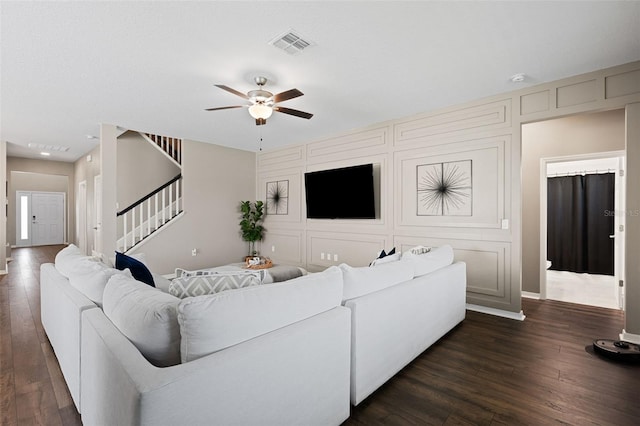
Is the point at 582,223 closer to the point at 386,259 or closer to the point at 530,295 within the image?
the point at 530,295

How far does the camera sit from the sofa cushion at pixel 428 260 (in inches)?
103

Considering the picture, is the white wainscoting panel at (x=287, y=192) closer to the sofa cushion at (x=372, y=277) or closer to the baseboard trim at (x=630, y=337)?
the sofa cushion at (x=372, y=277)

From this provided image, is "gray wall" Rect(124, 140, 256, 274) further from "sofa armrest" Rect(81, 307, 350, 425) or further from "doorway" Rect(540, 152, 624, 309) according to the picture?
"doorway" Rect(540, 152, 624, 309)

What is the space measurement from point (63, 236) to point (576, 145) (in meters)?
13.9

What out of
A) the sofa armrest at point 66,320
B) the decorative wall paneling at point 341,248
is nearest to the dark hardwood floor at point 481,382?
the sofa armrest at point 66,320

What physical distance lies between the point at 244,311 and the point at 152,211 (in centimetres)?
530

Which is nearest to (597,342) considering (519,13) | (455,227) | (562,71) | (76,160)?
(455,227)

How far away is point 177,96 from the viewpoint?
372cm

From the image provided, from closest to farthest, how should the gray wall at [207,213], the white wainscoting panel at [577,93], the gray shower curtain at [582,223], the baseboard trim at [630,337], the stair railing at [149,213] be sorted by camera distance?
the baseboard trim at [630,337] < the white wainscoting panel at [577,93] < the stair railing at [149,213] < the gray wall at [207,213] < the gray shower curtain at [582,223]

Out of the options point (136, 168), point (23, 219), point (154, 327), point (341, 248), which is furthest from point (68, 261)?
point (23, 219)

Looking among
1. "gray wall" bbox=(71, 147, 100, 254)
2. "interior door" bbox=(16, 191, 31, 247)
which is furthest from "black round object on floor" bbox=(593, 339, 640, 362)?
"interior door" bbox=(16, 191, 31, 247)

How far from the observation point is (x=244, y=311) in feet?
4.24

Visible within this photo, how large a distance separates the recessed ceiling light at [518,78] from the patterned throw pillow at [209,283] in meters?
3.32

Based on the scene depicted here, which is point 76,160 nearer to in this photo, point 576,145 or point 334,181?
point 334,181
